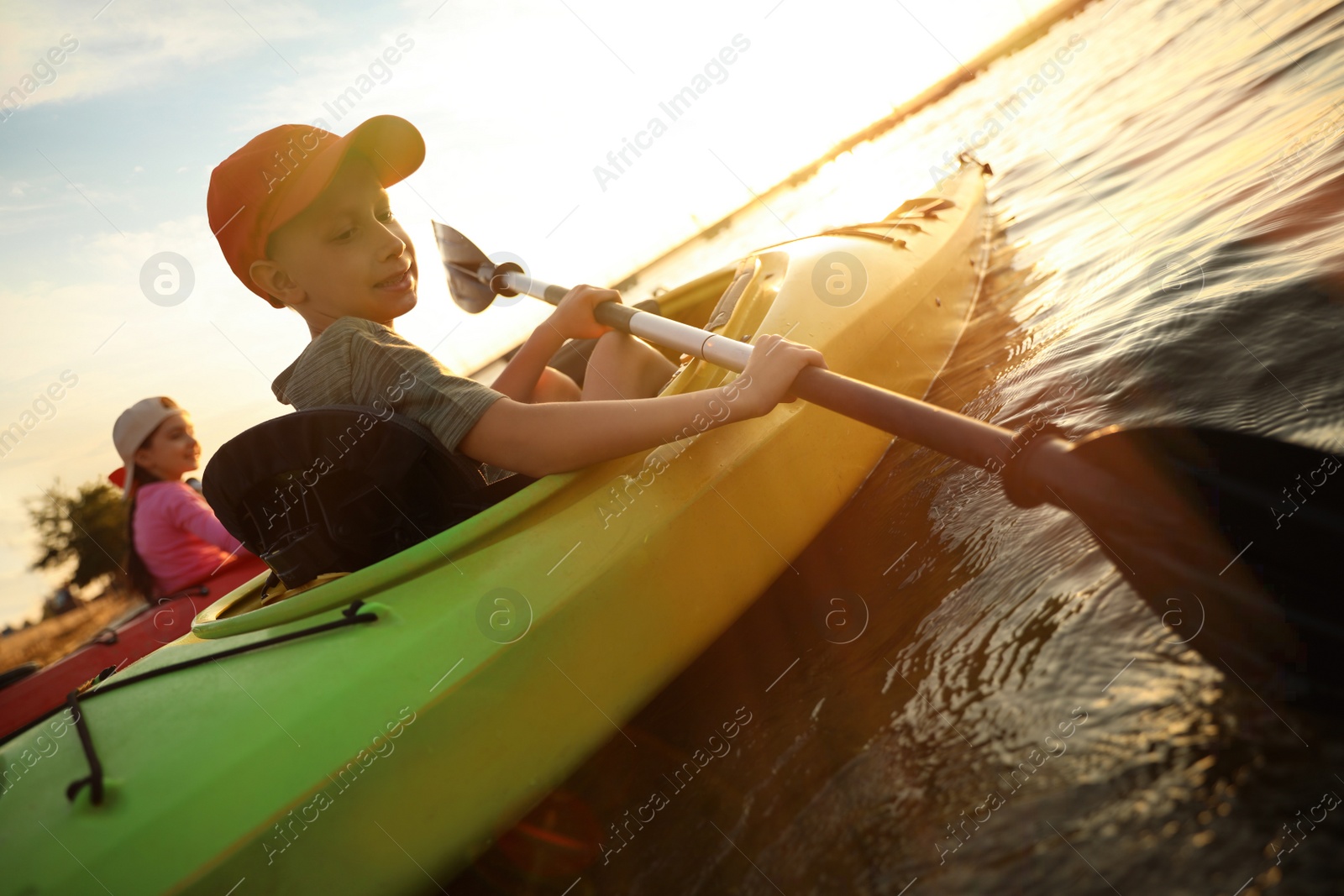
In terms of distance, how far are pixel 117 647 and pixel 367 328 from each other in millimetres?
2653

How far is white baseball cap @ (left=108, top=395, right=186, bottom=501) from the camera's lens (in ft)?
12.6

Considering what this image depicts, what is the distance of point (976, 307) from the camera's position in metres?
4.09

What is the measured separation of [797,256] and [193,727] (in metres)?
2.77

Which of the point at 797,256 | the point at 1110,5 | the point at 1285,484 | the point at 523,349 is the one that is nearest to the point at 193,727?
the point at 523,349

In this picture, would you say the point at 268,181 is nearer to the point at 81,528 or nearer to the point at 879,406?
the point at 879,406

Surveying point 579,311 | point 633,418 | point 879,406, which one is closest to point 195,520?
point 579,311

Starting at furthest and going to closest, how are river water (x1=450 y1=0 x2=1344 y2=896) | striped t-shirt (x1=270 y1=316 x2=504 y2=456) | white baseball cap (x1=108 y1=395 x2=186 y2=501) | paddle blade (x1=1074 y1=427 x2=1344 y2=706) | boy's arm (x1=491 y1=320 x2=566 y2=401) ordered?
white baseball cap (x1=108 y1=395 x2=186 y2=501) < boy's arm (x1=491 y1=320 x2=566 y2=401) < striped t-shirt (x1=270 y1=316 x2=504 y2=456) < paddle blade (x1=1074 y1=427 x2=1344 y2=706) < river water (x1=450 y1=0 x2=1344 y2=896)

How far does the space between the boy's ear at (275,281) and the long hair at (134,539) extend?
2.53 metres

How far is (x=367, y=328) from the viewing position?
5.97ft

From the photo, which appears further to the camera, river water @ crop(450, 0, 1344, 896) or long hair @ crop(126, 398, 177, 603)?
long hair @ crop(126, 398, 177, 603)

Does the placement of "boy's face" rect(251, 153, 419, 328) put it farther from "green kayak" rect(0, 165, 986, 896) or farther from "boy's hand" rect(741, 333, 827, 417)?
"boy's hand" rect(741, 333, 827, 417)

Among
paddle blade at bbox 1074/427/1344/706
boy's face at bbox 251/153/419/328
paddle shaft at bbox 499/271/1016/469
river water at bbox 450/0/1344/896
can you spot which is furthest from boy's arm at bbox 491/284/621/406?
paddle blade at bbox 1074/427/1344/706

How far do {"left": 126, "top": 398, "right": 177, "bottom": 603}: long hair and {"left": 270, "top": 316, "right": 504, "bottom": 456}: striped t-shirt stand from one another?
8.93 feet

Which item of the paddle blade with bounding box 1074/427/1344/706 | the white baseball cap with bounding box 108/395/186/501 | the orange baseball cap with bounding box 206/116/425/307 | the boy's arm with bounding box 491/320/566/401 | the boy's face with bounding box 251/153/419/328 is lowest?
the paddle blade with bounding box 1074/427/1344/706
